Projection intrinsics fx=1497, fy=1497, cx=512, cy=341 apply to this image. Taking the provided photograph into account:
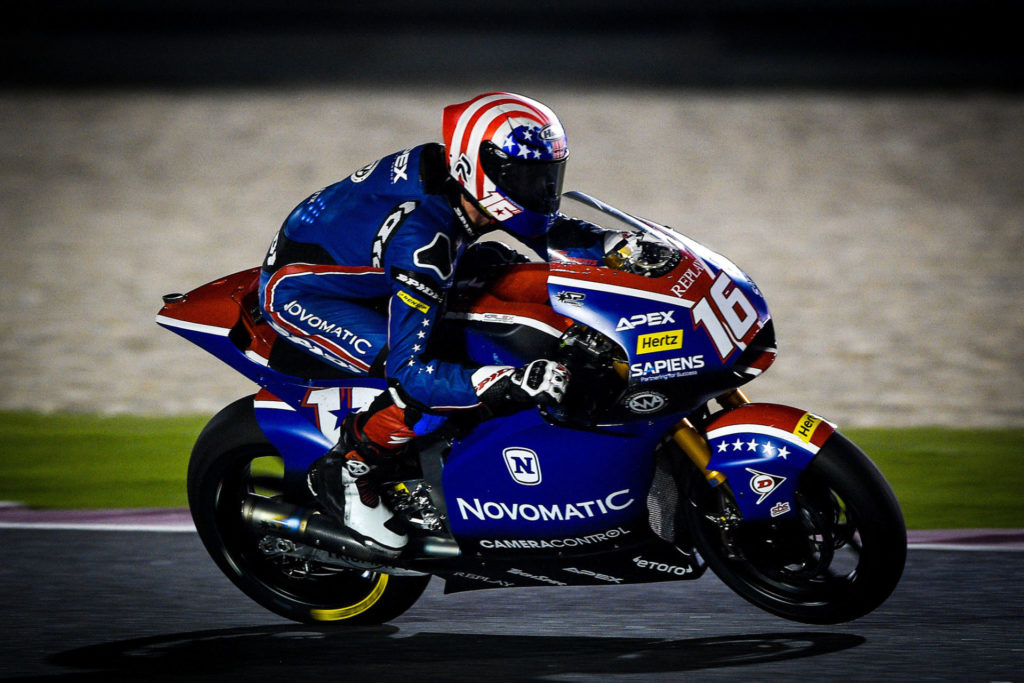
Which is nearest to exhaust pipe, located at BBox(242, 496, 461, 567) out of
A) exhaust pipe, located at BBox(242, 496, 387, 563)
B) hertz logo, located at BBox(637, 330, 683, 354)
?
exhaust pipe, located at BBox(242, 496, 387, 563)

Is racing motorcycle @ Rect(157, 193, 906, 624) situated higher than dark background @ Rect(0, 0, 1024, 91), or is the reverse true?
racing motorcycle @ Rect(157, 193, 906, 624)

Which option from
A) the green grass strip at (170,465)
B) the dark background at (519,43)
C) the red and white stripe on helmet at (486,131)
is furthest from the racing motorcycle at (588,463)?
the dark background at (519,43)

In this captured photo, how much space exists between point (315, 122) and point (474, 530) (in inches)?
518

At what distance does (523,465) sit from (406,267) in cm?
70

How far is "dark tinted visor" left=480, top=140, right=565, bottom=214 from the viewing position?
14.2 ft

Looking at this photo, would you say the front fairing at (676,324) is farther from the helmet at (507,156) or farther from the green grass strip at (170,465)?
the green grass strip at (170,465)

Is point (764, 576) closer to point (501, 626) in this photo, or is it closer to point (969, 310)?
point (501, 626)

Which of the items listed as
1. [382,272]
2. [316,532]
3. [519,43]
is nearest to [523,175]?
[382,272]

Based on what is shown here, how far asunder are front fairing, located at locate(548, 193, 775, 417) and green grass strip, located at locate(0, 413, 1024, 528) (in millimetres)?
2223

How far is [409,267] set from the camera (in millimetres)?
4289

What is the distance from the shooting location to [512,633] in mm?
4699

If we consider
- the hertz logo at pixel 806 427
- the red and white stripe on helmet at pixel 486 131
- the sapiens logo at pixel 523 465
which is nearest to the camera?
the hertz logo at pixel 806 427

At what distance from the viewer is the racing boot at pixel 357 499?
185 inches

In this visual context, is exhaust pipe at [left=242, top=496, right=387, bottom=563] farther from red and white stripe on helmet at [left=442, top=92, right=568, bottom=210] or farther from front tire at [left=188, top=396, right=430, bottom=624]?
red and white stripe on helmet at [left=442, top=92, right=568, bottom=210]
